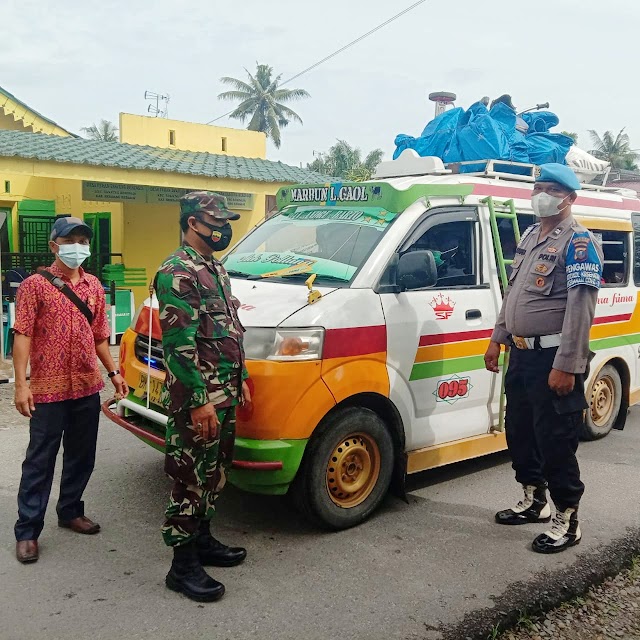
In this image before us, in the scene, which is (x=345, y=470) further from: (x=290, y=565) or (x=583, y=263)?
(x=583, y=263)

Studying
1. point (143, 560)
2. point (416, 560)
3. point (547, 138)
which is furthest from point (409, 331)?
point (547, 138)

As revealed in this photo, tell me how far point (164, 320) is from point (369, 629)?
1.68 meters

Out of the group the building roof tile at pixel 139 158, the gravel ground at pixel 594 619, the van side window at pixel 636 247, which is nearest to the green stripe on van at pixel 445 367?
the gravel ground at pixel 594 619

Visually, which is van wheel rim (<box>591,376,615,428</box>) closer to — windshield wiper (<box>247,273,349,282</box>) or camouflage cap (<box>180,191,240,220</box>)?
windshield wiper (<box>247,273,349,282</box>)

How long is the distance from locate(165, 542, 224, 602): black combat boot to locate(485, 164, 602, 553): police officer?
189 cm

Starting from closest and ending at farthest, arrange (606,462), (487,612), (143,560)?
1. (487,612)
2. (143,560)
3. (606,462)

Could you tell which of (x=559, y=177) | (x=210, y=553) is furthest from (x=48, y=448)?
(x=559, y=177)

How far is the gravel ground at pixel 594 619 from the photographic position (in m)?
3.26

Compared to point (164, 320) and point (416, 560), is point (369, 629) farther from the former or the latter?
point (164, 320)

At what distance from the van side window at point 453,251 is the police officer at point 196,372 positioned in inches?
69.1

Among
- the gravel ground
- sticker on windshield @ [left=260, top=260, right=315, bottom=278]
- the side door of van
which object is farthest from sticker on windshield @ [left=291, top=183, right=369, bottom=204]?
the gravel ground

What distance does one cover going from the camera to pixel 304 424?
12.5 feet

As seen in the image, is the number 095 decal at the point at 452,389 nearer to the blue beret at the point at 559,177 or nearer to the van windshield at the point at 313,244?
the van windshield at the point at 313,244

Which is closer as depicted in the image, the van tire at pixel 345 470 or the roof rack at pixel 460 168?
the van tire at pixel 345 470
